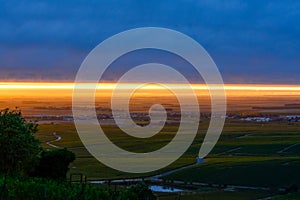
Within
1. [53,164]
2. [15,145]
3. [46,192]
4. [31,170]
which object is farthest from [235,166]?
[46,192]

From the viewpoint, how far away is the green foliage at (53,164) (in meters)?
41.9

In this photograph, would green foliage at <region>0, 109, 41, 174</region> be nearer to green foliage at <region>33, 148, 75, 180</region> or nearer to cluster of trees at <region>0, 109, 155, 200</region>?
cluster of trees at <region>0, 109, 155, 200</region>

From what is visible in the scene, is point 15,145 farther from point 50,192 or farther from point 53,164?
point 50,192

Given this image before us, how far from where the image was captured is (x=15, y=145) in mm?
34688

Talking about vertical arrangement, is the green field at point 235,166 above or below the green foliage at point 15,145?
below

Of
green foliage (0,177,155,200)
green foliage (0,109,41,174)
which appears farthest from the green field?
green foliage (0,177,155,200)

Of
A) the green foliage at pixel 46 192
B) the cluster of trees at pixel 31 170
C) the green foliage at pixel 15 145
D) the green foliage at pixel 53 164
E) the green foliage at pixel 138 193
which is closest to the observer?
the green foliage at pixel 46 192

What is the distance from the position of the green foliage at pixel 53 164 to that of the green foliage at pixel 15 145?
5.75 meters

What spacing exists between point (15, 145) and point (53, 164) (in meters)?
7.84

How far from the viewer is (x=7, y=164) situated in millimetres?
35312

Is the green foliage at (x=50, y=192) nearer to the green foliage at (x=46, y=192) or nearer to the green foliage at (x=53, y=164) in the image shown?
the green foliage at (x=46, y=192)

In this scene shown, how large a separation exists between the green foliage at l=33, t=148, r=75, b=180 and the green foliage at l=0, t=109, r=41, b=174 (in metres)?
5.75

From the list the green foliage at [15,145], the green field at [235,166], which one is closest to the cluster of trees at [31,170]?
the green foliage at [15,145]

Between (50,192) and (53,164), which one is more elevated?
(53,164)
